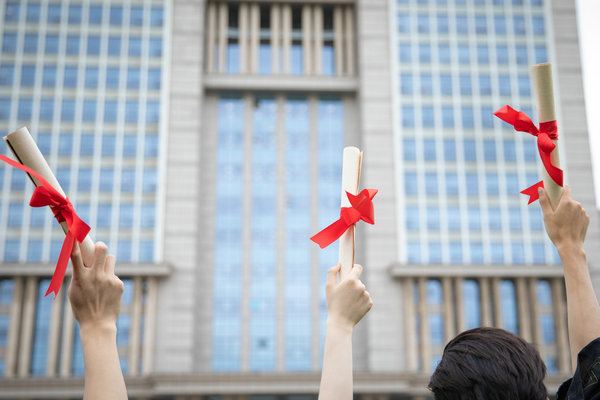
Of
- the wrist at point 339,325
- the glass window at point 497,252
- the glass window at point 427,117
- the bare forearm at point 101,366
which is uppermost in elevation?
the glass window at point 427,117

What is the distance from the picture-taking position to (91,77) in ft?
114

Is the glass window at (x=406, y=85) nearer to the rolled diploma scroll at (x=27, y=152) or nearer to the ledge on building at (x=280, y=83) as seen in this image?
the ledge on building at (x=280, y=83)

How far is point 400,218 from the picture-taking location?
3341 cm

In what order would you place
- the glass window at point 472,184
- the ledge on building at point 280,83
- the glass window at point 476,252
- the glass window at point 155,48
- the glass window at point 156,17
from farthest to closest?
the ledge on building at point 280,83 → the glass window at point 156,17 → the glass window at point 155,48 → the glass window at point 472,184 → the glass window at point 476,252

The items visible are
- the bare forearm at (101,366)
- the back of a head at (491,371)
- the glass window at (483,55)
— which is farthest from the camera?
the glass window at (483,55)

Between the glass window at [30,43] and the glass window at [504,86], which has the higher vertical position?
the glass window at [30,43]

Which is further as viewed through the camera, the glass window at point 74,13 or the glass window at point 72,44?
the glass window at point 74,13

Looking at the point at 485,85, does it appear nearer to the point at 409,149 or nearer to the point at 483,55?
the point at 483,55

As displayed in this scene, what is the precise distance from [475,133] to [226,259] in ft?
47.9

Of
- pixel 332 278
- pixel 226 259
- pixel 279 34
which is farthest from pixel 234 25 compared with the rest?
pixel 332 278

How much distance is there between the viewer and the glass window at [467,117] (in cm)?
3478

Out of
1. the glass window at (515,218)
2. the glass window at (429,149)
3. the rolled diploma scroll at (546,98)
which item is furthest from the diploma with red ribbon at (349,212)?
the glass window at (515,218)

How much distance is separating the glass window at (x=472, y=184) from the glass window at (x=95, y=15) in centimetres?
2110

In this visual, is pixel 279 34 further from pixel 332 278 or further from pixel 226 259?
pixel 332 278
